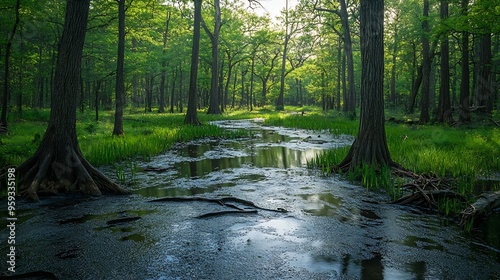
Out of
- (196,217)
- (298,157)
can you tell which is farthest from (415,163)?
(196,217)

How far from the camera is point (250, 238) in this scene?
400 centimetres

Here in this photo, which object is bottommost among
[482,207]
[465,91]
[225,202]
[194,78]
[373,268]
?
[373,268]

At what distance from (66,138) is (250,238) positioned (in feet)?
14.9

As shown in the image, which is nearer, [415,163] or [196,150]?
[415,163]

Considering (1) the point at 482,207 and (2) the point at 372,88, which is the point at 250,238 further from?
(2) the point at 372,88

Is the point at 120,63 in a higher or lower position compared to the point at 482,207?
higher

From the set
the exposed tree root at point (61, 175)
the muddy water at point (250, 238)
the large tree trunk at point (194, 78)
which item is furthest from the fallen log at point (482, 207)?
the large tree trunk at point (194, 78)

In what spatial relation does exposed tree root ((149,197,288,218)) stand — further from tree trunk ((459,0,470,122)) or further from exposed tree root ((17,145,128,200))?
tree trunk ((459,0,470,122))

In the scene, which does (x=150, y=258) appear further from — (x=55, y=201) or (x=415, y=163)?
(x=415, y=163)

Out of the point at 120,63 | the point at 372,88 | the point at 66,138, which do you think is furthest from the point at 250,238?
the point at 120,63

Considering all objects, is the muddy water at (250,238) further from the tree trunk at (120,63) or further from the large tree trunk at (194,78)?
the large tree trunk at (194,78)

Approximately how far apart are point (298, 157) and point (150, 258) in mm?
7413

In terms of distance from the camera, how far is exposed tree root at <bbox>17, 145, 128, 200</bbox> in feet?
19.1

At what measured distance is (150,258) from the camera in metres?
3.42
